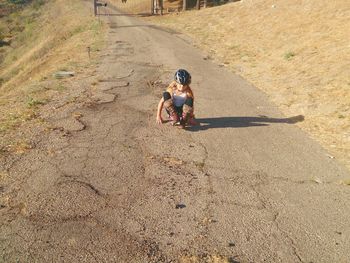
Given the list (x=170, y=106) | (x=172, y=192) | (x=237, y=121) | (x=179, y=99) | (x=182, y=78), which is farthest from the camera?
(x=237, y=121)

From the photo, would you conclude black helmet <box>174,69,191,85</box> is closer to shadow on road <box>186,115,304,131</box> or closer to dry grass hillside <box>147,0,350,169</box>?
shadow on road <box>186,115,304,131</box>

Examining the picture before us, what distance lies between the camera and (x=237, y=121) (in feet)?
28.5

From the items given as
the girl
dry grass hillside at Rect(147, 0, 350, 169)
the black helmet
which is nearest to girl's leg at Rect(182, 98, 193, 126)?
the girl

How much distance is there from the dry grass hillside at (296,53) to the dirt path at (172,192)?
75 centimetres

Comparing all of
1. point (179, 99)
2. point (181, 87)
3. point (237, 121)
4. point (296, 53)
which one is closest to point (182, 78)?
point (181, 87)

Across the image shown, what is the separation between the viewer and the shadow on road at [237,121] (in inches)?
325

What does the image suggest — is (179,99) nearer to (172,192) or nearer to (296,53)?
(172,192)

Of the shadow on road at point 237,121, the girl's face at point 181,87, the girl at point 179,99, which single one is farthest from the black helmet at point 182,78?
the shadow on road at point 237,121

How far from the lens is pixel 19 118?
8.05m

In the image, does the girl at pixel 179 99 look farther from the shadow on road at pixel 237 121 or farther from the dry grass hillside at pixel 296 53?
the dry grass hillside at pixel 296 53

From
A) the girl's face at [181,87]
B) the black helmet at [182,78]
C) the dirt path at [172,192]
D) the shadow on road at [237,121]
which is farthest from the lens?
the shadow on road at [237,121]

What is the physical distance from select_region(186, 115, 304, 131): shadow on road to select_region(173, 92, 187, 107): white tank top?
0.56 m

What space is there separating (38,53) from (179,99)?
20.7m

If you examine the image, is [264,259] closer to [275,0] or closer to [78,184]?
[78,184]
